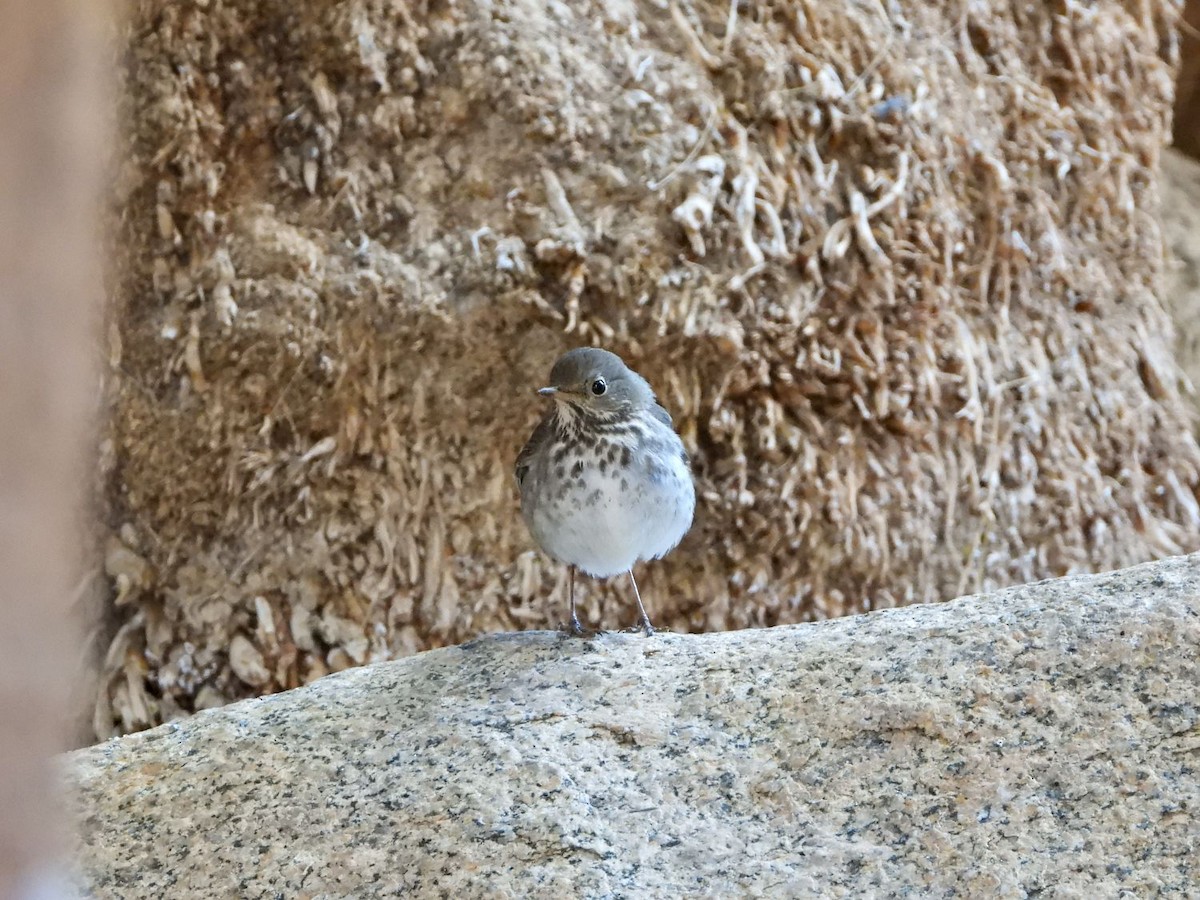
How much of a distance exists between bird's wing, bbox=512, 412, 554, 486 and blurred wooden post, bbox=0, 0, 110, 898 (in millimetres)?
2952

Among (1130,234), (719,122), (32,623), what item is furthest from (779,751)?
(1130,234)

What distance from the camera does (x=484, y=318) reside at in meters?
4.73

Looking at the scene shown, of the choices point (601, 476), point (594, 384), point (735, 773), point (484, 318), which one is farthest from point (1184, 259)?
point (735, 773)

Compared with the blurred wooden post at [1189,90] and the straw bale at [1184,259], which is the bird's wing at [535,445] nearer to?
the straw bale at [1184,259]

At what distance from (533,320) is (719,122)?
1.16m

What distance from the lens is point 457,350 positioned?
4754 mm

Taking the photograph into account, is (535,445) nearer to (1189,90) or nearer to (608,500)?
(608,500)

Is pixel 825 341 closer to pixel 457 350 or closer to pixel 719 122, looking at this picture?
pixel 719 122

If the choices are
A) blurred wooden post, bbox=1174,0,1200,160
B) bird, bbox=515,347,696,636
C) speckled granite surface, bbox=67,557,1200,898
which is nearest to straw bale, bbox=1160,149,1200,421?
blurred wooden post, bbox=1174,0,1200,160

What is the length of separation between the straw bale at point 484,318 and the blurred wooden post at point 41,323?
4070 mm

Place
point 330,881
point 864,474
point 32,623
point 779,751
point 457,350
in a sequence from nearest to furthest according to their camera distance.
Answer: point 32,623 < point 330,881 < point 779,751 < point 457,350 < point 864,474

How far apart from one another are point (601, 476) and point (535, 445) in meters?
0.34

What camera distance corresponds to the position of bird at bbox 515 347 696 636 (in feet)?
11.3

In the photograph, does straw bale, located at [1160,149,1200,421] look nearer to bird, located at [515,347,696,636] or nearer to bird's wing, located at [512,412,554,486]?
bird, located at [515,347,696,636]
